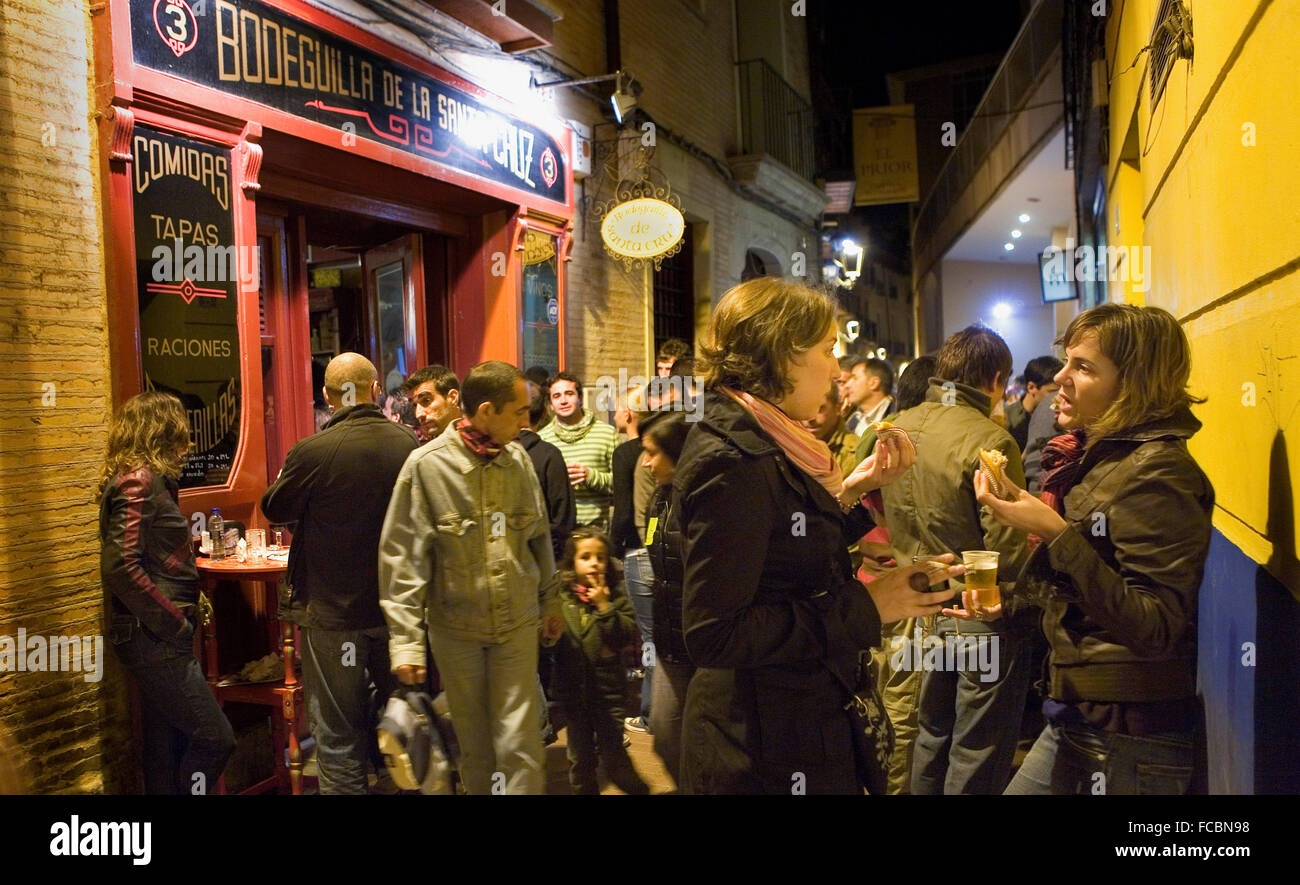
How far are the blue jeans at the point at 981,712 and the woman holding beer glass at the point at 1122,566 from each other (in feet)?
2.84

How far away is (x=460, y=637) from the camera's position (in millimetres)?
4078

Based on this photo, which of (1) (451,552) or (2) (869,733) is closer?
(2) (869,733)

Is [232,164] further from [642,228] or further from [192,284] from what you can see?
[642,228]

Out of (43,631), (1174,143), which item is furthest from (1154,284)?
(43,631)

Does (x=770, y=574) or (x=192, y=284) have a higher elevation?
(x=192, y=284)

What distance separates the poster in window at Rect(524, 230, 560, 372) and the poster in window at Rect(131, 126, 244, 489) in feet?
10.9

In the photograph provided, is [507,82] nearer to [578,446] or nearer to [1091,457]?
[578,446]

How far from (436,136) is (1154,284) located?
5.05 meters

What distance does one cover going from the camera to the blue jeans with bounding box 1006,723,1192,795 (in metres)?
2.42

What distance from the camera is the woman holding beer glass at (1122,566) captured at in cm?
234

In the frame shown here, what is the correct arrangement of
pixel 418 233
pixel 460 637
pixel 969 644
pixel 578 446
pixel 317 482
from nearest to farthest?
pixel 969 644 → pixel 460 637 → pixel 317 482 → pixel 578 446 → pixel 418 233

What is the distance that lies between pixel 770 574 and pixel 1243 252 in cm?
172

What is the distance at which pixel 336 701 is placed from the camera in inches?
175

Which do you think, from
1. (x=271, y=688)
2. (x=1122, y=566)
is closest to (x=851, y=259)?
(x=271, y=688)
